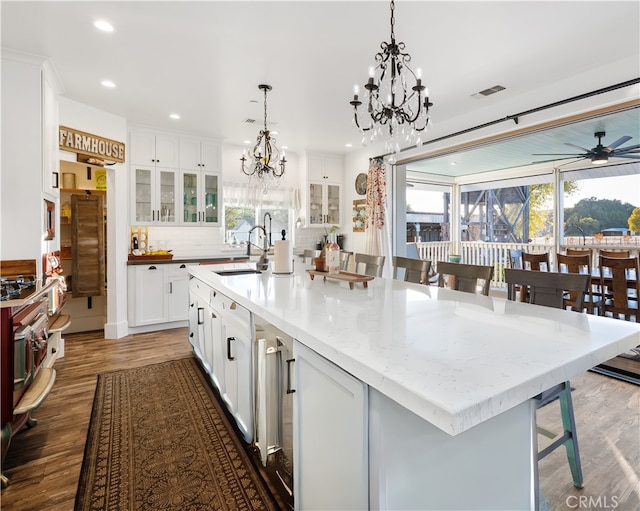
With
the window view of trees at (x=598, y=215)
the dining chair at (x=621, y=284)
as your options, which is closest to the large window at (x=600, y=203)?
the window view of trees at (x=598, y=215)

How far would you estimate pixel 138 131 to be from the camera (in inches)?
182

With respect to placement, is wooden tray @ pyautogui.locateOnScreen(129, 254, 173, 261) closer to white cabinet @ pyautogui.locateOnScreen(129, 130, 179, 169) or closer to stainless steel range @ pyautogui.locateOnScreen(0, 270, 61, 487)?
white cabinet @ pyautogui.locateOnScreen(129, 130, 179, 169)

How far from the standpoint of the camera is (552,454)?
6.54 ft

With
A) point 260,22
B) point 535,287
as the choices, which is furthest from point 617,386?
point 260,22

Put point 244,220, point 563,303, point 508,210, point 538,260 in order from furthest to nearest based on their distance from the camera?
point 508,210, point 244,220, point 538,260, point 563,303

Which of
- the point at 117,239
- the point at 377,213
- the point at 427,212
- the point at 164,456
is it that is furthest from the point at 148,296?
the point at 427,212

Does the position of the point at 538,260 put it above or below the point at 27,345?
above

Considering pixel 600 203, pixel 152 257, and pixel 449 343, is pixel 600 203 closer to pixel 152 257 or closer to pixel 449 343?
pixel 449 343

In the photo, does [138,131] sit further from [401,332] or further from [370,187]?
[401,332]

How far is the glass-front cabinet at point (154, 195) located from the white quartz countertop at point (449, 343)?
3455 mm

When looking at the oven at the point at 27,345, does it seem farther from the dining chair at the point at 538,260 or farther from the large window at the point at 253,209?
the dining chair at the point at 538,260

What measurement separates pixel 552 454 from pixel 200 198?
15.8 ft

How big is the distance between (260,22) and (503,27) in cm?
166

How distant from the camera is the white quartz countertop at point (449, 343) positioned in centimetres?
77
